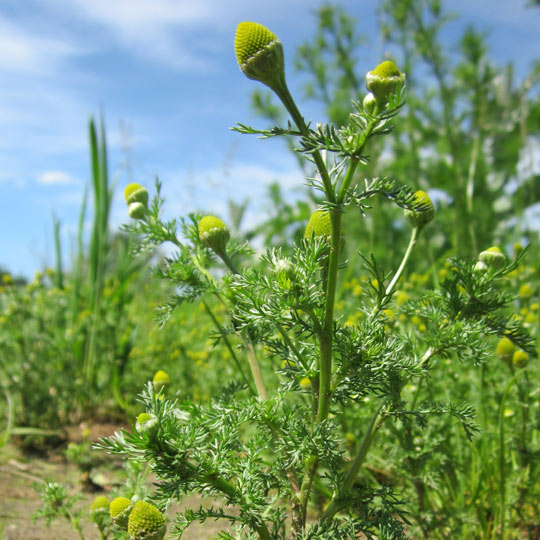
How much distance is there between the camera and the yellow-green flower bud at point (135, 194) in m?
1.29

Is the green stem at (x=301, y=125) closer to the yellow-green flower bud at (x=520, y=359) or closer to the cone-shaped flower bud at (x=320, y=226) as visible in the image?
the cone-shaped flower bud at (x=320, y=226)

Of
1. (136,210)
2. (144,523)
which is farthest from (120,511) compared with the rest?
(136,210)

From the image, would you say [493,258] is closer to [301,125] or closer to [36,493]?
[301,125]

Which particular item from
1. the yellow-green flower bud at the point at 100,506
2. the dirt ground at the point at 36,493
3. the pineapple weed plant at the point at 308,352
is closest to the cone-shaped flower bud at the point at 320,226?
the pineapple weed plant at the point at 308,352

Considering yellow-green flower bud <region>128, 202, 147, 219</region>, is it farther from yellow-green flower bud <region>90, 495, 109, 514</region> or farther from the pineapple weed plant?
yellow-green flower bud <region>90, 495, 109, 514</region>

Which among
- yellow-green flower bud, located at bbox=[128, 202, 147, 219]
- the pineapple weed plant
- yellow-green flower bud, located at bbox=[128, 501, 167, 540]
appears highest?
yellow-green flower bud, located at bbox=[128, 202, 147, 219]

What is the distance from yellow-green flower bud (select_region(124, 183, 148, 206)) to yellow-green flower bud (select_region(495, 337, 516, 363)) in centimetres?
101

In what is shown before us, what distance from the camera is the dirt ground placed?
4.98 ft

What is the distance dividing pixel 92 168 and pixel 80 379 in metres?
1.13

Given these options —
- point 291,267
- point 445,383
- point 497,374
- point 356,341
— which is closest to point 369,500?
point 356,341

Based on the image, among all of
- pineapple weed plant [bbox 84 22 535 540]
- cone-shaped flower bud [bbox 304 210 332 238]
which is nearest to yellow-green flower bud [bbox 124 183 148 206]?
pineapple weed plant [bbox 84 22 535 540]

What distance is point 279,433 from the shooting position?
3.19 ft

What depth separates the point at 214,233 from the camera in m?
1.10

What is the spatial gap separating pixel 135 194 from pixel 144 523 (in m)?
0.75
